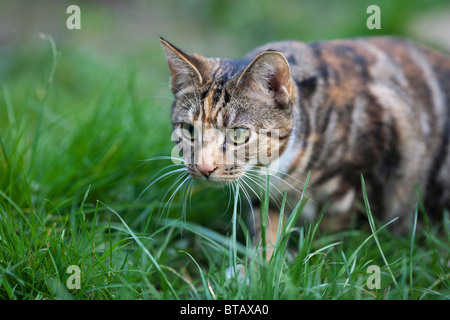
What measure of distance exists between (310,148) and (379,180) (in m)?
0.45

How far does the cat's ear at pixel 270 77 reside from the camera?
6.26ft

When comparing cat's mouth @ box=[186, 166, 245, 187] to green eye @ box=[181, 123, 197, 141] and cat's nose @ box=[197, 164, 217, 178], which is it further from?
green eye @ box=[181, 123, 197, 141]

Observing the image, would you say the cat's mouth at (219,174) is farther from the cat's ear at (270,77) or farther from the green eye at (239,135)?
the cat's ear at (270,77)

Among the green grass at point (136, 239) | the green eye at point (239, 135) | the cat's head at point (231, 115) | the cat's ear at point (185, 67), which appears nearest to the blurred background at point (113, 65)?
the green grass at point (136, 239)

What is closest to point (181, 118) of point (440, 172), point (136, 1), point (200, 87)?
point (200, 87)

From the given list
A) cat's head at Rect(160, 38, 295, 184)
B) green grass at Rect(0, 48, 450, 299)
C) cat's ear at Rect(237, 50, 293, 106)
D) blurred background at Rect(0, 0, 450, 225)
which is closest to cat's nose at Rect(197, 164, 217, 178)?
cat's head at Rect(160, 38, 295, 184)

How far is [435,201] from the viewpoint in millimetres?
2619

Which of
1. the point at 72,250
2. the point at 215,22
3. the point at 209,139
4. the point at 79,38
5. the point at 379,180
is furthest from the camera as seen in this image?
the point at 215,22

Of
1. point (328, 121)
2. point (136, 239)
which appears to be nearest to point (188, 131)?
point (136, 239)

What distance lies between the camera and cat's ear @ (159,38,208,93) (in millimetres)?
2053

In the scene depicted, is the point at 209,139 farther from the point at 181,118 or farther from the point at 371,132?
the point at 371,132

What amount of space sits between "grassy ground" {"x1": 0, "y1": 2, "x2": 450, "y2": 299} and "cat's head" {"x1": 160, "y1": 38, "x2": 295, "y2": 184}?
295mm

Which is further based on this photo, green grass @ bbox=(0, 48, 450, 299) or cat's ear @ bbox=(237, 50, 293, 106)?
cat's ear @ bbox=(237, 50, 293, 106)

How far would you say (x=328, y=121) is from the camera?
2363 millimetres
